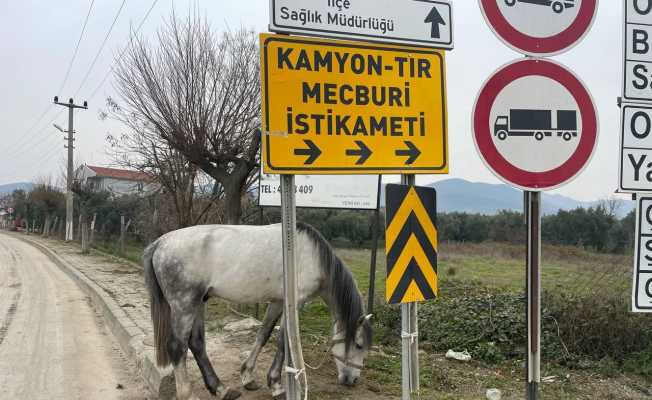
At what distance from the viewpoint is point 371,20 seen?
9.25 ft

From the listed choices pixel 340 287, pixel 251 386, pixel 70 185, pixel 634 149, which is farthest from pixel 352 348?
pixel 70 185

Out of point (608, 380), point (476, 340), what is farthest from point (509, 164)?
point (476, 340)

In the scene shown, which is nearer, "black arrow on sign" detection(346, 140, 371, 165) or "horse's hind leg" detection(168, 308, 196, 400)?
"black arrow on sign" detection(346, 140, 371, 165)

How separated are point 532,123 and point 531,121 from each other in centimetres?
1

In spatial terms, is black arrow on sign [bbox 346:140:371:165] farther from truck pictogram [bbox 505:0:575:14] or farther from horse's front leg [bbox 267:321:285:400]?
horse's front leg [bbox 267:321:285:400]

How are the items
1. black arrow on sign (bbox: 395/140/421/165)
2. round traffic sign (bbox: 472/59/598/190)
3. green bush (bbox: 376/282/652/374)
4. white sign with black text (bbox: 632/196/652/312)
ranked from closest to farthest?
round traffic sign (bbox: 472/59/598/190)
white sign with black text (bbox: 632/196/652/312)
black arrow on sign (bbox: 395/140/421/165)
green bush (bbox: 376/282/652/374)

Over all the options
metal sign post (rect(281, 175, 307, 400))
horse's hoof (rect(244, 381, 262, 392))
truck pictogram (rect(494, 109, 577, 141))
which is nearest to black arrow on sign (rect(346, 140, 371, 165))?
metal sign post (rect(281, 175, 307, 400))

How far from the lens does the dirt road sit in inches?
193

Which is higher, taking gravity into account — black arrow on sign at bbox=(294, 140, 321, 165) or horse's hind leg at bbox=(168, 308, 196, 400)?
black arrow on sign at bbox=(294, 140, 321, 165)

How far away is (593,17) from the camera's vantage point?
2.50 m

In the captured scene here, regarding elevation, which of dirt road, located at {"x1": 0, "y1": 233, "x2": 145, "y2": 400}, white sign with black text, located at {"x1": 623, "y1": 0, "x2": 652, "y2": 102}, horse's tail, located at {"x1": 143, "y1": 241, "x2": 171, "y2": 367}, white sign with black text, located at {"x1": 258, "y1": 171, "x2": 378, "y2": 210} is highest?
white sign with black text, located at {"x1": 623, "y1": 0, "x2": 652, "y2": 102}

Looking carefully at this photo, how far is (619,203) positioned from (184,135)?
943 inches

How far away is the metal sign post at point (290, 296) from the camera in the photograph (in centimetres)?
271

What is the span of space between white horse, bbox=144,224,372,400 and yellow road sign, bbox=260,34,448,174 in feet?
5.89
